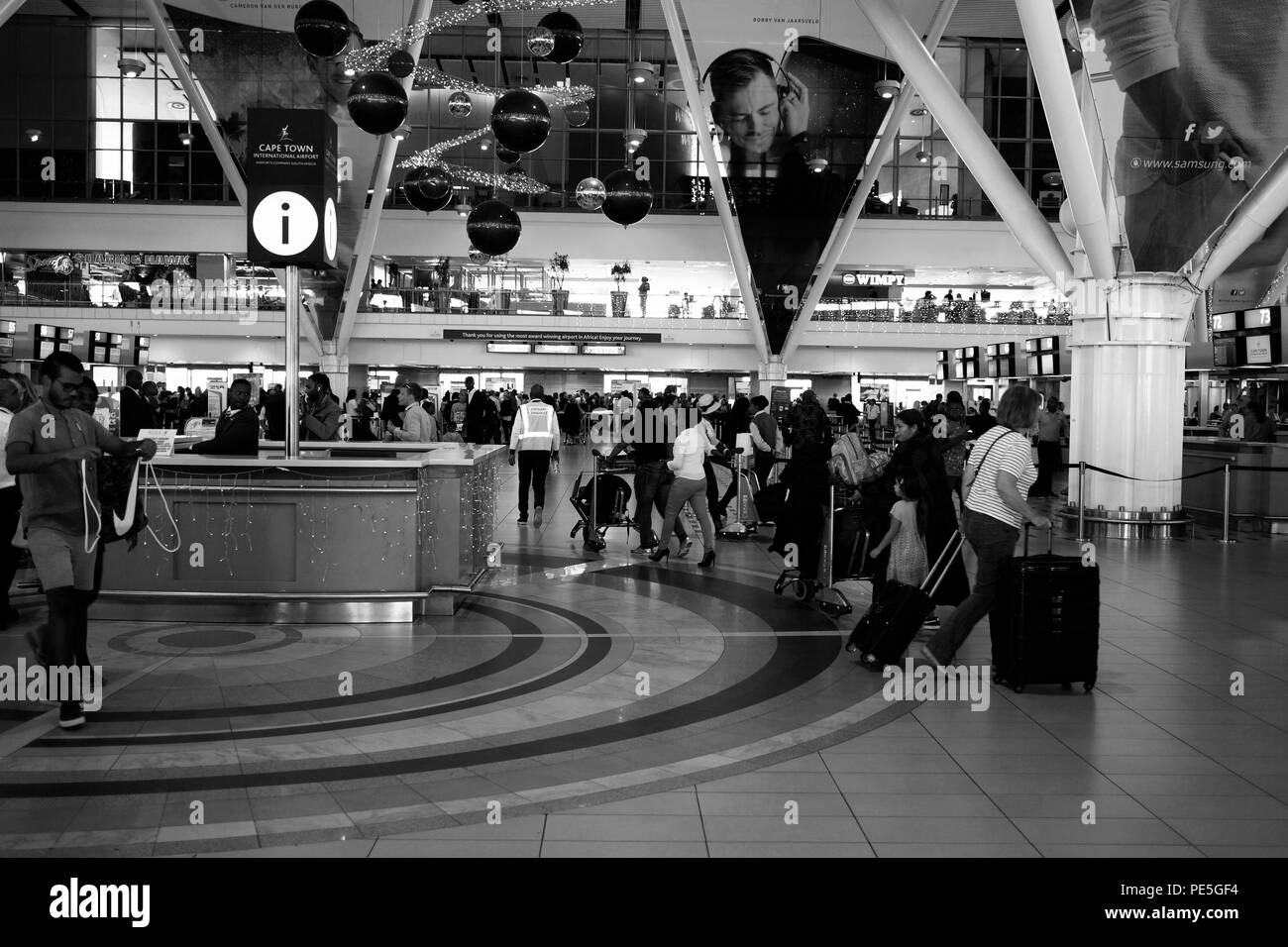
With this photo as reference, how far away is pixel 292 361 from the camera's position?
365 inches

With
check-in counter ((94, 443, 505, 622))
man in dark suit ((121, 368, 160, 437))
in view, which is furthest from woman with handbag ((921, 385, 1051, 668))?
man in dark suit ((121, 368, 160, 437))

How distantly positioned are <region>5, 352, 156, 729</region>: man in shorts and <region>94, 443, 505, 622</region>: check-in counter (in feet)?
8.51

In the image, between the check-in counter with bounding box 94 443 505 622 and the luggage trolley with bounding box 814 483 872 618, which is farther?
the luggage trolley with bounding box 814 483 872 618

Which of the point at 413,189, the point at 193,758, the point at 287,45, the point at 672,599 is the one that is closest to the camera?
the point at 193,758

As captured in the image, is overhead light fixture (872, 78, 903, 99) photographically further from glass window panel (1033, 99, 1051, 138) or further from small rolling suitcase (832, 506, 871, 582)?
small rolling suitcase (832, 506, 871, 582)

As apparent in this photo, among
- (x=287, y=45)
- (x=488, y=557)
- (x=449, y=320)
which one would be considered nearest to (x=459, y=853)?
(x=488, y=557)

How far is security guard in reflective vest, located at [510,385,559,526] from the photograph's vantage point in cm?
1488

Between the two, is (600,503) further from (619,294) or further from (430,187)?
(619,294)

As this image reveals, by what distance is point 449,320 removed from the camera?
1698 inches

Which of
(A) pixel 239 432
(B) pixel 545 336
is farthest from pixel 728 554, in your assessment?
(B) pixel 545 336

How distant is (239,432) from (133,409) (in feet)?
11.5
